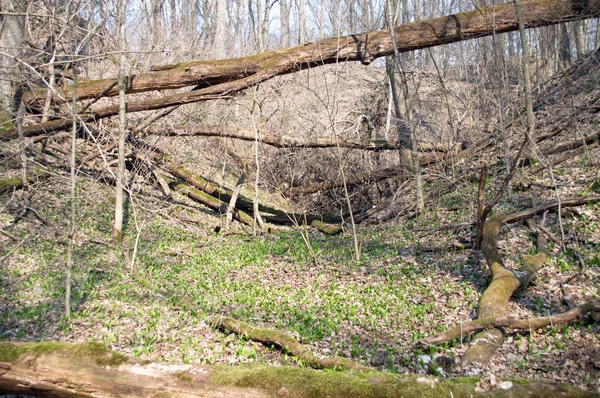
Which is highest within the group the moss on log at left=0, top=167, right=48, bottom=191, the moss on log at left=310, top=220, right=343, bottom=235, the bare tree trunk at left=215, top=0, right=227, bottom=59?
the bare tree trunk at left=215, top=0, right=227, bottom=59

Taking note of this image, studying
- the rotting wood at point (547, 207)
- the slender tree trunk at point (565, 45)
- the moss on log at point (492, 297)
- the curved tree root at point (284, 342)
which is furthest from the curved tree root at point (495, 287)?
the slender tree trunk at point (565, 45)

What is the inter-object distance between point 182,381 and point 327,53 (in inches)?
368

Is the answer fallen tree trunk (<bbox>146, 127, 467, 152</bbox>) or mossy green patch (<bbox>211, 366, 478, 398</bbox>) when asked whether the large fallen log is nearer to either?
fallen tree trunk (<bbox>146, 127, 467, 152</bbox>)

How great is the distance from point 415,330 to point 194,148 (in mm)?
15320

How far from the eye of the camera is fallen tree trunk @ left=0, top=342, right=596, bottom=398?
134 inches

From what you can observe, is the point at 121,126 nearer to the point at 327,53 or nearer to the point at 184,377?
the point at 327,53

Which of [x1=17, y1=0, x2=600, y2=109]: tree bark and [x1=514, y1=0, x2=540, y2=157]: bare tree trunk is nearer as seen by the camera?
[x1=514, y1=0, x2=540, y2=157]: bare tree trunk

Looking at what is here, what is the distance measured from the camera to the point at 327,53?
440 inches

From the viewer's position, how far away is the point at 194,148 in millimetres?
19500

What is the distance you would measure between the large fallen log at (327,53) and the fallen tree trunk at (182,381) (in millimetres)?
7584

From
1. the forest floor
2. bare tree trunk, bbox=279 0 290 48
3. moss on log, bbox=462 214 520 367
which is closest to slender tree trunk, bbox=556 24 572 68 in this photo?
the forest floor

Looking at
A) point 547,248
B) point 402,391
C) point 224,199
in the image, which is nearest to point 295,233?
point 224,199

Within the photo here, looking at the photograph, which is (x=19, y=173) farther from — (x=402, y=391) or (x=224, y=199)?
(x=402, y=391)

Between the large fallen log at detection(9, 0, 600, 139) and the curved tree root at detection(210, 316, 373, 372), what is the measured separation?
22.4ft
